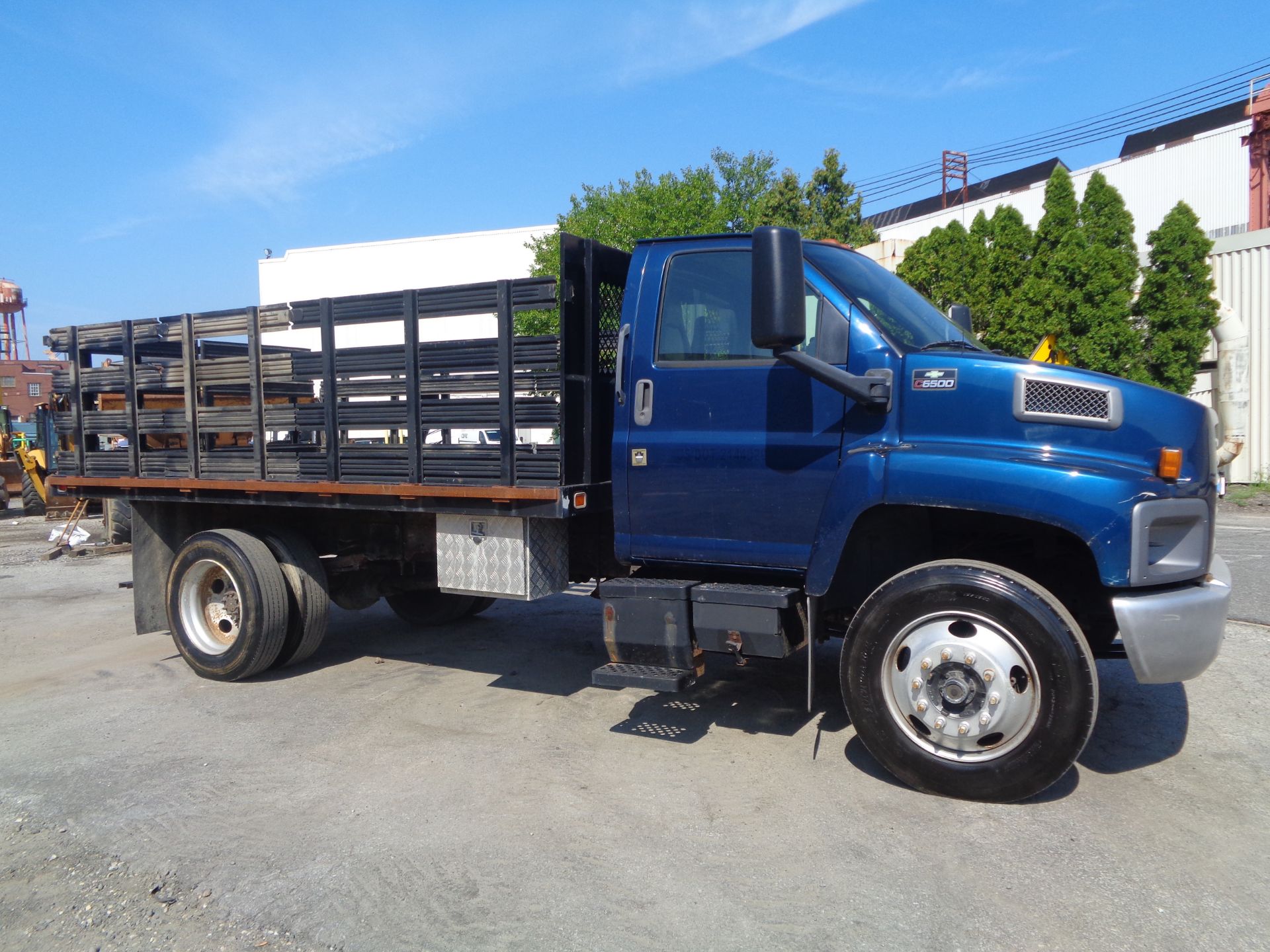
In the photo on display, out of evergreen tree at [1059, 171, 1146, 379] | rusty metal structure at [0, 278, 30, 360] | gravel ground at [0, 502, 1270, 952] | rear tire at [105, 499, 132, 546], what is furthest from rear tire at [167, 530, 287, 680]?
rusty metal structure at [0, 278, 30, 360]

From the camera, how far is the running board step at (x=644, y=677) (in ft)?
15.1

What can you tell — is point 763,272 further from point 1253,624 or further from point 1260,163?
point 1260,163

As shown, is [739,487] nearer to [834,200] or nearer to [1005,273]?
[1005,273]

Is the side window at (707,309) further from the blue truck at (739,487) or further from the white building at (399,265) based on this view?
the white building at (399,265)

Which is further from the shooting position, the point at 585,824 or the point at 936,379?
the point at 936,379

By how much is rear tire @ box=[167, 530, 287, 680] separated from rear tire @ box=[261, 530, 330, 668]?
88mm

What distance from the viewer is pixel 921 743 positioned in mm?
4094

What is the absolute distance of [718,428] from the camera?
4645mm

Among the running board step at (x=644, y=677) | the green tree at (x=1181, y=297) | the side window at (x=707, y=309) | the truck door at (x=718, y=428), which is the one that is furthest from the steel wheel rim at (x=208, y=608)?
the green tree at (x=1181, y=297)

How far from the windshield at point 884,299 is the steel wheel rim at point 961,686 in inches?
51.8

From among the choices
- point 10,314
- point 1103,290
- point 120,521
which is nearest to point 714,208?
point 1103,290

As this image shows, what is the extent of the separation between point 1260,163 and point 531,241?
69.6 ft

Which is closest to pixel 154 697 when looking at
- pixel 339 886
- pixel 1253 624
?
pixel 339 886

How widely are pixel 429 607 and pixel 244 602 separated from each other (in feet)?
6.17
